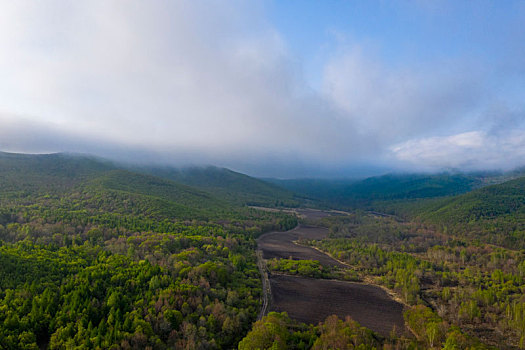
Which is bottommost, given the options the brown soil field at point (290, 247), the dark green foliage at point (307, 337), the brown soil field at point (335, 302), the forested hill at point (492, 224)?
the brown soil field at point (290, 247)

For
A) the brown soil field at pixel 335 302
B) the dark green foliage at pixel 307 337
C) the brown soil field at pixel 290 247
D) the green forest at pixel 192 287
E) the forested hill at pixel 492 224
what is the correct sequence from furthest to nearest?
the forested hill at pixel 492 224 → the brown soil field at pixel 290 247 → the brown soil field at pixel 335 302 → the green forest at pixel 192 287 → the dark green foliage at pixel 307 337

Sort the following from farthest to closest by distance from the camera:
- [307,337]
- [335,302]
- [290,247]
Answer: [290,247] < [335,302] < [307,337]

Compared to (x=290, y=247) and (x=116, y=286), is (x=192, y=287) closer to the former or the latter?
(x=116, y=286)

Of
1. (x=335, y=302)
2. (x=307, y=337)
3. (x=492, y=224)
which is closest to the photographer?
(x=307, y=337)

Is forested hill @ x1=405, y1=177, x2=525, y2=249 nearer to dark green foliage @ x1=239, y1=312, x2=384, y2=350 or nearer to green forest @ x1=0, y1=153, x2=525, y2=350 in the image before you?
green forest @ x1=0, y1=153, x2=525, y2=350

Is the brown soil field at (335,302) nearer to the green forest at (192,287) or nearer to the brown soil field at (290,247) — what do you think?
the green forest at (192,287)

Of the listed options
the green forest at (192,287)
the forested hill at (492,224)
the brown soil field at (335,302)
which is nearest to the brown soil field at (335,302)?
the brown soil field at (335,302)

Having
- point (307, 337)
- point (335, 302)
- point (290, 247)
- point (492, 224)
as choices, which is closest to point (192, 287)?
point (307, 337)

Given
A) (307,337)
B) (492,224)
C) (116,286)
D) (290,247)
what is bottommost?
(290,247)
